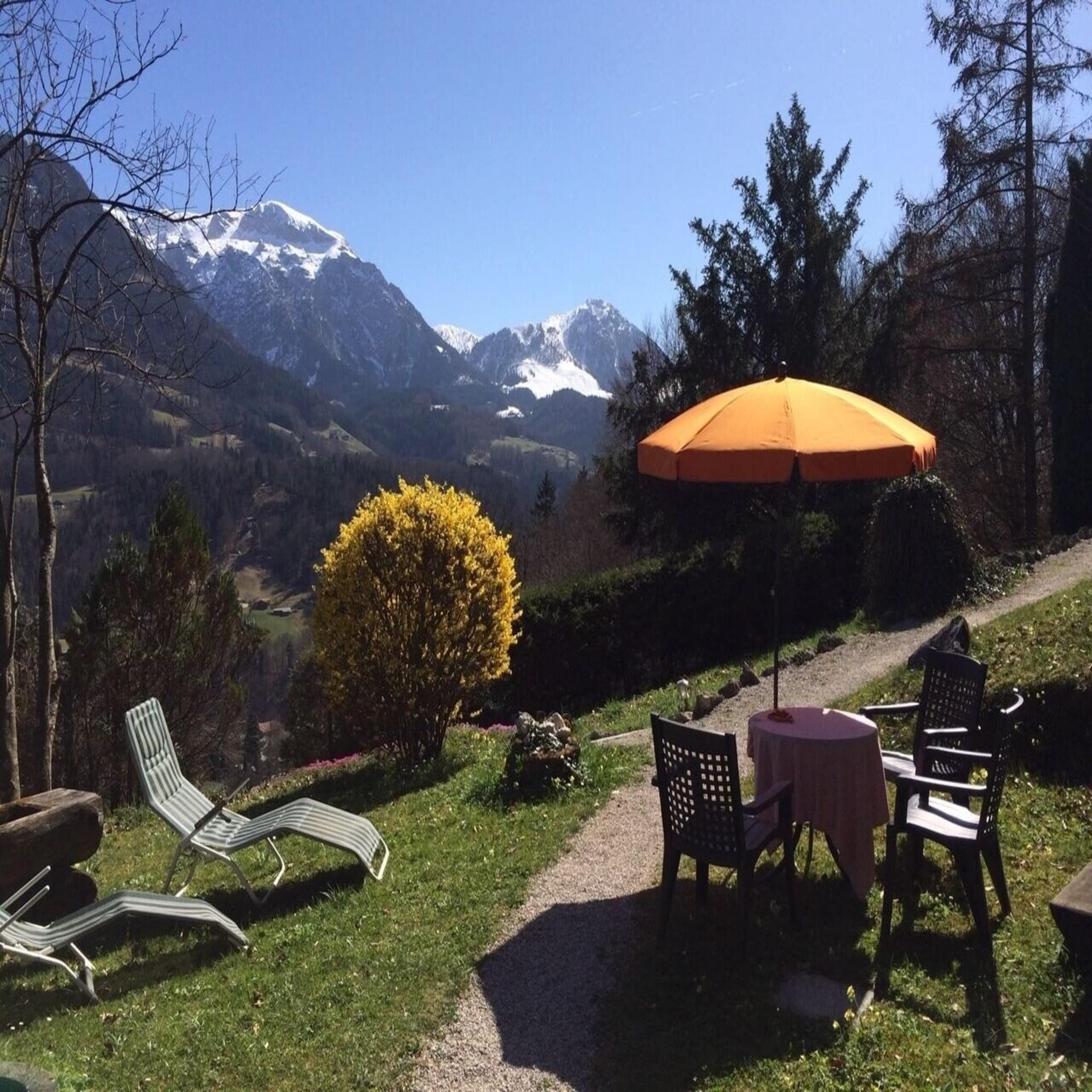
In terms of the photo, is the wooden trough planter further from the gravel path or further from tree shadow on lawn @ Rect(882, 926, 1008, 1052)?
tree shadow on lawn @ Rect(882, 926, 1008, 1052)

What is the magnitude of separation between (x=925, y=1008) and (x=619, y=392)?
20446 millimetres

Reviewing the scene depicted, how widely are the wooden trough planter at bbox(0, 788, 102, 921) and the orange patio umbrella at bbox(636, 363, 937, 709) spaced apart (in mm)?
4452

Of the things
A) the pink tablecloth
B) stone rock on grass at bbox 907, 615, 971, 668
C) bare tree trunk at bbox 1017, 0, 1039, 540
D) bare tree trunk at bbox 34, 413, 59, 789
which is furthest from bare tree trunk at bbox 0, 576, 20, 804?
bare tree trunk at bbox 1017, 0, 1039, 540

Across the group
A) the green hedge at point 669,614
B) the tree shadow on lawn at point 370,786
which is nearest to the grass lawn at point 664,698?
the green hedge at point 669,614

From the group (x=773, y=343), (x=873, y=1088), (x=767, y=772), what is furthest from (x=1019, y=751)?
(x=773, y=343)

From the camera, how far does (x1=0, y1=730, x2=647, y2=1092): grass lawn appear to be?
3.71 m

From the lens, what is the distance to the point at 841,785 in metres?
4.57

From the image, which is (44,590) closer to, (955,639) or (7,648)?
(7,648)

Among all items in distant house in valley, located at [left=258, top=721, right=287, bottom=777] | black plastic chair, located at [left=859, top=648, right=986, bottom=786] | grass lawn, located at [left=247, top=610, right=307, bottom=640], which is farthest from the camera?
grass lawn, located at [left=247, top=610, right=307, bottom=640]

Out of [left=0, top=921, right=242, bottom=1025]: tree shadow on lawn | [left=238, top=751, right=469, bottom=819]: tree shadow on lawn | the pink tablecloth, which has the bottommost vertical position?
[left=238, top=751, right=469, bottom=819]: tree shadow on lawn

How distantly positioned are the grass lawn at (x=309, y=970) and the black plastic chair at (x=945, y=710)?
2252 mm

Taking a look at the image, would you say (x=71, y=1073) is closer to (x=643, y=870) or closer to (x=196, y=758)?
(x=643, y=870)

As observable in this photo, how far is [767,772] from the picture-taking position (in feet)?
15.5

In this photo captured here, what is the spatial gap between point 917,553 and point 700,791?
933cm
